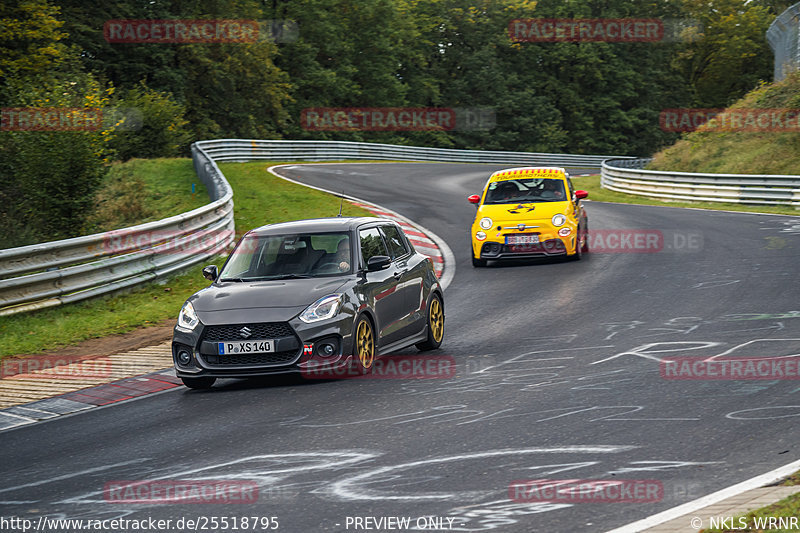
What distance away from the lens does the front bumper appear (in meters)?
9.23

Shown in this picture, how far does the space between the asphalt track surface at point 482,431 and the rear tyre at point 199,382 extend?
0.14 metres

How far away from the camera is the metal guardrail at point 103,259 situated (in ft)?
43.1

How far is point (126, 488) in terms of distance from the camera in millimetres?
6199

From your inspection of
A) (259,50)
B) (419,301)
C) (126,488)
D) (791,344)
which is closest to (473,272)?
(419,301)

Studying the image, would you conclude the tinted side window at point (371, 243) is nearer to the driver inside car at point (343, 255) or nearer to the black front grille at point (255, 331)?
the driver inside car at point (343, 255)

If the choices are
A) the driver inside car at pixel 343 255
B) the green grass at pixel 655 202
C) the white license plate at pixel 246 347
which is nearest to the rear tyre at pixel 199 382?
the white license plate at pixel 246 347

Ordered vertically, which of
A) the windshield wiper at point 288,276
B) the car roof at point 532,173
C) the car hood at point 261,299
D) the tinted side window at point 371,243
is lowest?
the car hood at point 261,299

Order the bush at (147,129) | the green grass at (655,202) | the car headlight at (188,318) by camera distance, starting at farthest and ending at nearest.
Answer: the bush at (147,129) → the green grass at (655,202) → the car headlight at (188,318)

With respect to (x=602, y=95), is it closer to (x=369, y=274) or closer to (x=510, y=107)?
(x=510, y=107)

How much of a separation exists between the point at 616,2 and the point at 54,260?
84.8 meters

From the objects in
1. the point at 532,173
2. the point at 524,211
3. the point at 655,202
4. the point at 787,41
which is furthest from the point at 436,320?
the point at 787,41

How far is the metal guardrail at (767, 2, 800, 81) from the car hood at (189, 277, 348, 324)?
35.3 metres

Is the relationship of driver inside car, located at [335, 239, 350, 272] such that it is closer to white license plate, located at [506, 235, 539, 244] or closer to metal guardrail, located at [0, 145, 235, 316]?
metal guardrail, located at [0, 145, 235, 316]

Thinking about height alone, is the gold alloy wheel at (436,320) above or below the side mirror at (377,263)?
below
